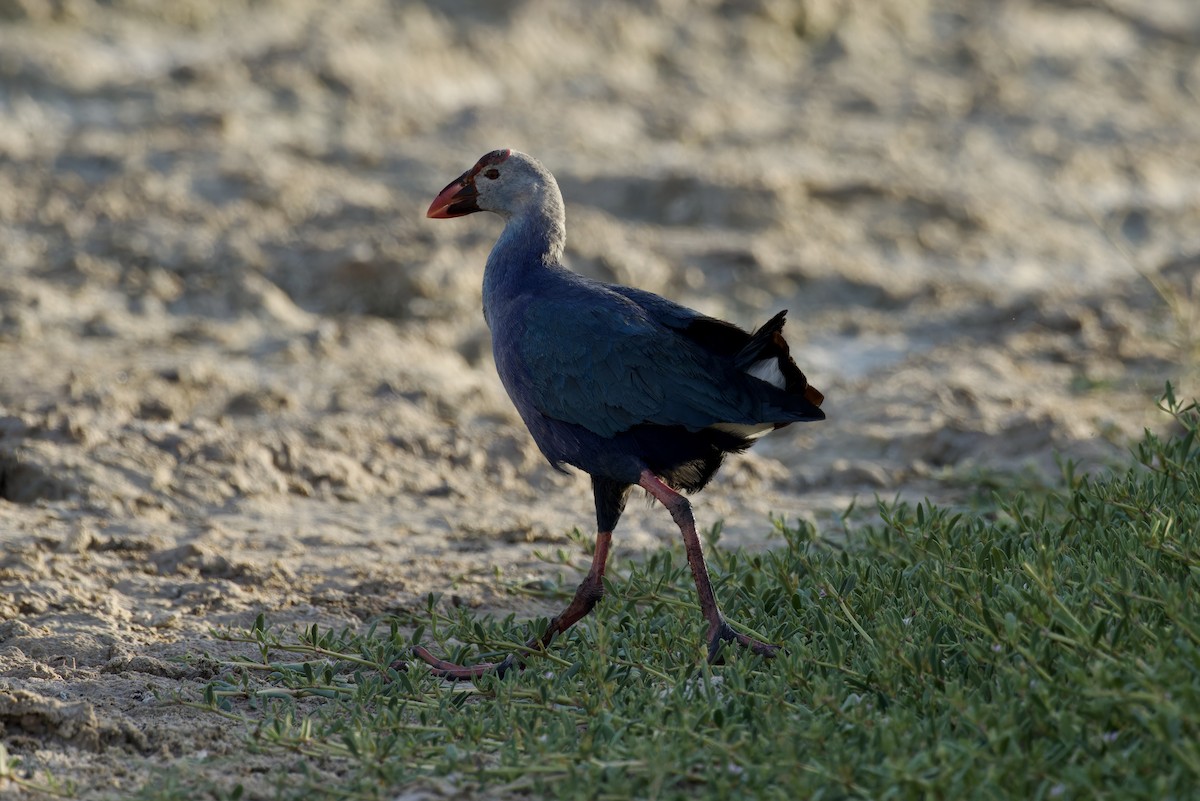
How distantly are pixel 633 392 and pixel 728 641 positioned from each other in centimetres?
76

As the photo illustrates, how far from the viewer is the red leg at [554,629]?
13.7 ft

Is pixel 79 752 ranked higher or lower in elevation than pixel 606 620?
lower

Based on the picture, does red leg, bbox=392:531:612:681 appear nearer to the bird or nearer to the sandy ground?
the bird

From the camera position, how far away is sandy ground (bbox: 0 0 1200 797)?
530 cm

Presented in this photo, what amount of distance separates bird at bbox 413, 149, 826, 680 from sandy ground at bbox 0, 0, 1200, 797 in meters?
0.95

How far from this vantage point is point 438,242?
9.13m

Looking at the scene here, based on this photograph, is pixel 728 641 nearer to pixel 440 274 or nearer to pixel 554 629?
pixel 554 629

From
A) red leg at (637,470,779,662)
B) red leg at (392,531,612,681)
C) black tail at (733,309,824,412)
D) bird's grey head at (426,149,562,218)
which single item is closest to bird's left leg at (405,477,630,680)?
red leg at (392,531,612,681)

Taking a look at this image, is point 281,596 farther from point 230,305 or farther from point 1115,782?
point 230,305

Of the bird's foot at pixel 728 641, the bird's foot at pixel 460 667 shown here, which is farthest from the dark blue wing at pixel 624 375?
the bird's foot at pixel 460 667

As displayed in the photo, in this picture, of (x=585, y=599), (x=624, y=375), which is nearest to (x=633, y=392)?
(x=624, y=375)

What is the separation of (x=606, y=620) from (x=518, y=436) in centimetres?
263

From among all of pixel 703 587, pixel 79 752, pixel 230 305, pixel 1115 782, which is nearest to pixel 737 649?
pixel 703 587

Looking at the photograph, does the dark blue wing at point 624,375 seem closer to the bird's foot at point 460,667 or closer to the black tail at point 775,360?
the black tail at point 775,360
